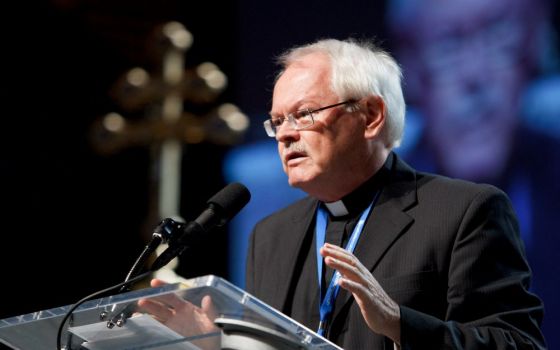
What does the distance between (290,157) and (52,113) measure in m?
2.79

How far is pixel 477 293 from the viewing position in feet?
8.21

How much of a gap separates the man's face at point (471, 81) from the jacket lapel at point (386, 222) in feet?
2.91

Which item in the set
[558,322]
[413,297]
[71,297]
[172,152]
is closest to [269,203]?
[172,152]

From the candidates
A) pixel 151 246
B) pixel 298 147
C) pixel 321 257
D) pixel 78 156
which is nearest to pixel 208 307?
pixel 151 246

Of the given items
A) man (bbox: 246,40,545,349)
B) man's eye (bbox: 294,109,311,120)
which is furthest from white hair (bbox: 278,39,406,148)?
man's eye (bbox: 294,109,311,120)

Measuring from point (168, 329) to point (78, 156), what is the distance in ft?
12.0

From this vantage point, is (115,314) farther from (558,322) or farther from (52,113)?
(52,113)

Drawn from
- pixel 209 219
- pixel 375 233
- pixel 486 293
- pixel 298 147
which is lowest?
pixel 486 293

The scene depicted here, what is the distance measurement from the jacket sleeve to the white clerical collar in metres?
0.48

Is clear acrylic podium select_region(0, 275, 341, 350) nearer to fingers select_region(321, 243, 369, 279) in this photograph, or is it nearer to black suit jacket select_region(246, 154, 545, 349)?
fingers select_region(321, 243, 369, 279)

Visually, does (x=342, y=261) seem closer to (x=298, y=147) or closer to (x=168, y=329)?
(x=168, y=329)

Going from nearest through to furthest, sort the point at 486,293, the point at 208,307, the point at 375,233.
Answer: the point at 208,307, the point at 486,293, the point at 375,233

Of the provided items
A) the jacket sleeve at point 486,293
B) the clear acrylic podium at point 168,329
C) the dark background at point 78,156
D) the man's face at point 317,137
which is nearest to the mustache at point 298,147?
the man's face at point 317,137

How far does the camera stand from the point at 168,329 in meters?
1.92
